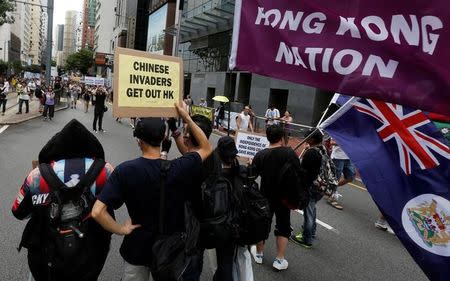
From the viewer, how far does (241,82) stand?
1195 inches

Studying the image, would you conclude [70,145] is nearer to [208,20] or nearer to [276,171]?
[276,171]

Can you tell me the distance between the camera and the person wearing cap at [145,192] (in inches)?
106

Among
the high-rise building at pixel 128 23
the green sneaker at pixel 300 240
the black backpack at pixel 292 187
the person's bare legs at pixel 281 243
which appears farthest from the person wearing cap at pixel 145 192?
the high-rise building at pixel 128 23

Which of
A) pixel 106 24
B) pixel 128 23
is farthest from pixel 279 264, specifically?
pixel 106 24

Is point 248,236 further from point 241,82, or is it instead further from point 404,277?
point 241,82

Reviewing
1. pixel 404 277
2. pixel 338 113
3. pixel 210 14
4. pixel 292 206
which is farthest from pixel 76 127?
pixel 210 14

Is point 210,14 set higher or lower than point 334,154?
higher

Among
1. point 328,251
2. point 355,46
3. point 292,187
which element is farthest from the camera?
point 328,251

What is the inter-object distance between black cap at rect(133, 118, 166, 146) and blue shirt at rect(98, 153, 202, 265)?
13 centimetres

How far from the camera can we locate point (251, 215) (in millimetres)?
3807

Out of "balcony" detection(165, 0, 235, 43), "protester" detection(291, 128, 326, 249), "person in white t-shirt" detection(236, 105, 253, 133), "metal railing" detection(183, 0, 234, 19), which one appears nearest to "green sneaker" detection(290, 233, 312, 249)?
"protester" detection(291, 128, 326, 249)

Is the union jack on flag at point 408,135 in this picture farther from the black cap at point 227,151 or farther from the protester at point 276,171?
the protester at point 276,171

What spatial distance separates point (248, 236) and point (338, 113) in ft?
4.84

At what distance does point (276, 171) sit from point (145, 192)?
217 centimetres
